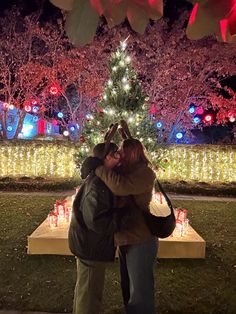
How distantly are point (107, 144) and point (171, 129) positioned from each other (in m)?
13.4

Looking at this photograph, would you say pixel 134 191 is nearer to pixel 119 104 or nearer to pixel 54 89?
pixel 119 104

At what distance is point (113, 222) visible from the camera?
3.11 metres

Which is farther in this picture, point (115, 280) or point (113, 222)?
point (115, 280)

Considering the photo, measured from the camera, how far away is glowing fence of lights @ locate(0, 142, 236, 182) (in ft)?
46.8

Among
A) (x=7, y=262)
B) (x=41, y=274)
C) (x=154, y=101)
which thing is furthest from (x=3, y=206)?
(x=154, y=101)

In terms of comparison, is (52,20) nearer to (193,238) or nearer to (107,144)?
(193,238)

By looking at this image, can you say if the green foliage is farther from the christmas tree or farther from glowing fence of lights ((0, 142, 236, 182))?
glowing fence of lights ((0, 142, 236, 182))

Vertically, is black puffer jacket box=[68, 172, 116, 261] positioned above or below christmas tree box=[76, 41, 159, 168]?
below

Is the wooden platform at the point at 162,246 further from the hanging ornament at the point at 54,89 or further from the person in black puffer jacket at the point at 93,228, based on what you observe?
the hanging ornament at the point at 54,89

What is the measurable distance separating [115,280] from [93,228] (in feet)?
6.99

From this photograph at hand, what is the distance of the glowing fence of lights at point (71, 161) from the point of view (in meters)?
14.3

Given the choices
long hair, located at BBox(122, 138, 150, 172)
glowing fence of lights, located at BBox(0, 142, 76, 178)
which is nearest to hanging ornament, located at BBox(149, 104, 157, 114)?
glowing fence of lights, located at BBox(0, 142, 76, 178)

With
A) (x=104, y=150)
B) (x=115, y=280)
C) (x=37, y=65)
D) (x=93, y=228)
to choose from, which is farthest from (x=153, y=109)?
(x=93, y=228)

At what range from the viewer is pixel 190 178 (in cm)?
1426
